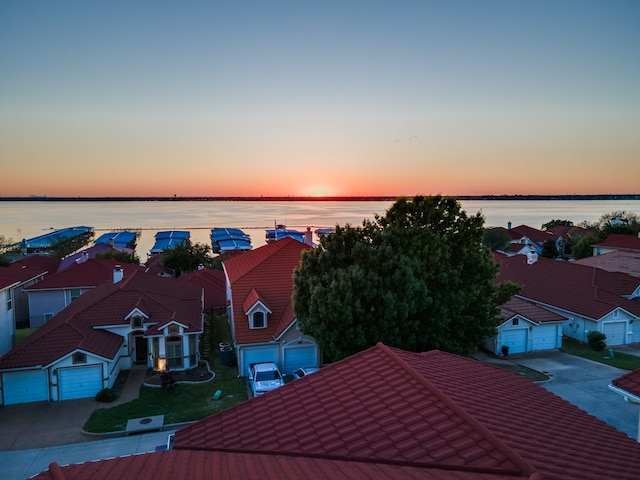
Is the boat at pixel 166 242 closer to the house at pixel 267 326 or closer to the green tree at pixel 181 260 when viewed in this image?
the green tree at pixel 181 260

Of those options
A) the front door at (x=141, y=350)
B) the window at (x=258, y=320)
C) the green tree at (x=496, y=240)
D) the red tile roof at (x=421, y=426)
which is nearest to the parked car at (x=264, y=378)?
the window at (x=258, y=320)

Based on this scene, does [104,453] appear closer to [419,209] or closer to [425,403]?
[425,403]

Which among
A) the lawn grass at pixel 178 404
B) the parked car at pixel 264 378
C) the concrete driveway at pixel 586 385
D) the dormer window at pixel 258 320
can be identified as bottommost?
the concrete driveway at pixel 586 385

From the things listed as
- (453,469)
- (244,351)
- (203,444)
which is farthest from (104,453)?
(453,469)

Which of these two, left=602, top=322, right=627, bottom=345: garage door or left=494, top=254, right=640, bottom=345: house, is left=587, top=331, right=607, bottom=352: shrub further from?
left=602, top=322, right=627, bottom=345: garage door

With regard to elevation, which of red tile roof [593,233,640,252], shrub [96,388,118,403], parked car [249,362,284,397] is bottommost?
shrub [96,388,118,403]

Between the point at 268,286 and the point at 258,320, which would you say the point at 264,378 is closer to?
the point at 258,320

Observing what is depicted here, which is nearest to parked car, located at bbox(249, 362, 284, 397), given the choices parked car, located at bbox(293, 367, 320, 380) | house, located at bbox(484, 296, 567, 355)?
parked car, located at bbox(293, 367, 320, 380)
